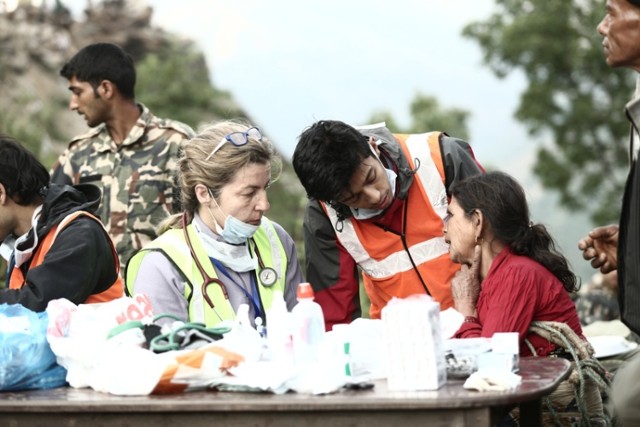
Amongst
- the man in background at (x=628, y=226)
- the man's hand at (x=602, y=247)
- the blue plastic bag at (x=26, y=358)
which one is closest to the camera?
the man in background at (x=628, y=226)

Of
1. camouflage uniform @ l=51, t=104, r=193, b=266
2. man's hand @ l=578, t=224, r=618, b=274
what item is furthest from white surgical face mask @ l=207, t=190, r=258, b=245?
camouflage uniform @ l=51, t=104, r=193, b=266

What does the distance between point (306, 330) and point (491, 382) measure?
649 mm

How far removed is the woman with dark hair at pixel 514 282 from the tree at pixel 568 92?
1737cm

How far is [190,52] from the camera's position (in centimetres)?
1900

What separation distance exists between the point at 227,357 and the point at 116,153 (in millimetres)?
3203

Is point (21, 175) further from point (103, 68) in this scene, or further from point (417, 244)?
point (103, 68)

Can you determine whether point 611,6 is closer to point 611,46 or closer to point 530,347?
point 611,46

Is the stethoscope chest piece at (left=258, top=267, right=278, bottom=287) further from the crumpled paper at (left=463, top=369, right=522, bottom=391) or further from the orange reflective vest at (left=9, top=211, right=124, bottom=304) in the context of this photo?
the crumpled paper at (left=463, top=369, right=522, bottom=391)

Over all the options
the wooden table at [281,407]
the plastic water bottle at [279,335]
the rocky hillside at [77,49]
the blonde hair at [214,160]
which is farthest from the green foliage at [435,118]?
the wooden table at [281,407]

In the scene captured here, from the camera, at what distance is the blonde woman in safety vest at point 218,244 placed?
4570 millimetres

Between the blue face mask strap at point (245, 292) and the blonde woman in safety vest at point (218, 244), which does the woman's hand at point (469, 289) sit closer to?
the blonde woman in safety vest at point (218, 244)

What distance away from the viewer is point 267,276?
4.80 m

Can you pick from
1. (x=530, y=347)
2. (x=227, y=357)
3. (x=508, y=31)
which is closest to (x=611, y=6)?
(x=530, y=347)

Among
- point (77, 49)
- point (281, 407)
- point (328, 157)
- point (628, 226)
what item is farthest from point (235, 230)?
point (77, 49)
